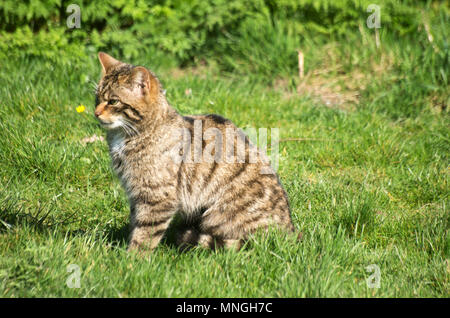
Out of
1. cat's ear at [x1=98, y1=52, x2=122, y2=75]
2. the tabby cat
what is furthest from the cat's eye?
cat's ear at [x1=98, y1=52, x2=122, y2=75]

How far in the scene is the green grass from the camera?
2.82 meters

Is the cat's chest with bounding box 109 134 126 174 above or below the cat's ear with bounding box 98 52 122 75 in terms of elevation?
below

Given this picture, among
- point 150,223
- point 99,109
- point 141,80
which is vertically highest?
point 141,80

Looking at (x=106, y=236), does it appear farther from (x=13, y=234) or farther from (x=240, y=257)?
(x=240, y=257)

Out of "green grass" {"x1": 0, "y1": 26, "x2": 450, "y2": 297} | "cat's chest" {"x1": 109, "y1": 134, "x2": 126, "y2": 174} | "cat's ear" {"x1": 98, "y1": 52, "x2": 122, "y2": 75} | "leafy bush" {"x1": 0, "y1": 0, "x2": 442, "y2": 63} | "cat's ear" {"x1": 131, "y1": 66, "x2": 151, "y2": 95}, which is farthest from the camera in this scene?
"leafy bush" {"x1": 0, "y1": 0, "x2": 442, "y2": 63}

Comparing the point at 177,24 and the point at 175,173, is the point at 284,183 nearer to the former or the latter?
the point at 175,173

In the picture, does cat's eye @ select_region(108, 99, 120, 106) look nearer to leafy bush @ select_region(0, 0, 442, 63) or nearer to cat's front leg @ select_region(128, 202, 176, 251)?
cat's front leg @ select_region(128, 202, 176, 251)

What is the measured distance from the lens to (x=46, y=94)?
4785mm

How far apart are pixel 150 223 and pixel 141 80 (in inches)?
36.8

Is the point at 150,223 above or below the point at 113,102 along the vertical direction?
below

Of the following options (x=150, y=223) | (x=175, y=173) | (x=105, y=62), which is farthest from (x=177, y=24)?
(x=150, y=223)

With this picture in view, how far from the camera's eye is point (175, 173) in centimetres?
326

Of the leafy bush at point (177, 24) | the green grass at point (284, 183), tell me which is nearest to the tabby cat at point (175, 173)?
the green grass at point (284, 183)

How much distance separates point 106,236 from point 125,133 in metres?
0.70
